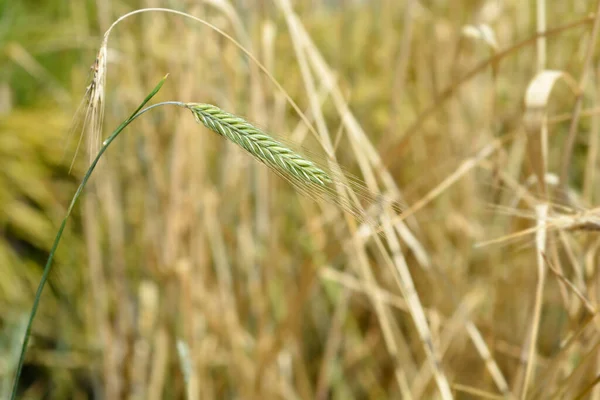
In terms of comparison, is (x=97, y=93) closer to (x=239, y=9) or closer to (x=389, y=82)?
(x=239, y=9)

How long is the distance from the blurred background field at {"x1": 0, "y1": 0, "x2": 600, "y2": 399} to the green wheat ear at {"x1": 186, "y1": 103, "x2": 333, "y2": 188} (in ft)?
1.18

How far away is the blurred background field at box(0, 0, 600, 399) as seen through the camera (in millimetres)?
888

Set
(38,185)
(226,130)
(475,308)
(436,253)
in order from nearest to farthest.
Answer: (226,130) → (475,308) → (436,253) → (38,185)

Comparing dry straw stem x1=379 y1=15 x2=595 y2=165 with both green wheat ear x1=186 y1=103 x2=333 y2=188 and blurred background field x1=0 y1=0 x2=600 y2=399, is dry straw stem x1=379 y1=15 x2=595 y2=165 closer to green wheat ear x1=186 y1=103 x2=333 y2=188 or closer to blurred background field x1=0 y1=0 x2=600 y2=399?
blurred background field x1=0 y1=0 x2=600 y2=399

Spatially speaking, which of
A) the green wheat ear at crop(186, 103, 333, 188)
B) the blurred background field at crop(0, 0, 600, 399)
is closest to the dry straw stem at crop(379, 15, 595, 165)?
the blurred background field at crop(0, 0, 600, 399)

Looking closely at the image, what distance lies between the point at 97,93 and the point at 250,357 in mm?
922

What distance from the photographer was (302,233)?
46.0 inches

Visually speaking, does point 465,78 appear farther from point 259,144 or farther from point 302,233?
point 302,233

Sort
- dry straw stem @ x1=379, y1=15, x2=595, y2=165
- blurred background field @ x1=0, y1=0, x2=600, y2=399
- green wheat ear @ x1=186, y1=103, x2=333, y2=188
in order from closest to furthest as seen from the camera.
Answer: green wheat ear @ x1=186, y1=103, x2=333, y2=188 → dry straw stem @ x1=379, y1=15, x2=595, y2=165 → blurred background field @ x1=0, y1=0, x2=600, y2=399

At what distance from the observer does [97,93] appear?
383mm

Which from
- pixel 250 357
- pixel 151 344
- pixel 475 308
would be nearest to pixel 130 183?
pixel 151 344

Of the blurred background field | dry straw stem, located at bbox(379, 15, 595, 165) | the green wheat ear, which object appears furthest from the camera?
the blurred background field

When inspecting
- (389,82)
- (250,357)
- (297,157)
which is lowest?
(250,357)

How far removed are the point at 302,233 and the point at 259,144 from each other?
2.60 ft
